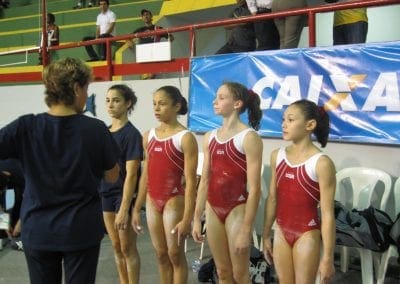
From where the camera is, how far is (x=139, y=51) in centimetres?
660

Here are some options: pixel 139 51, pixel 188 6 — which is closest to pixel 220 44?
pixel 188 6

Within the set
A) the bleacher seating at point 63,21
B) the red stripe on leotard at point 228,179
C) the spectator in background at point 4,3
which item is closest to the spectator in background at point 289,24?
the red stripe on leotard at point 228,179

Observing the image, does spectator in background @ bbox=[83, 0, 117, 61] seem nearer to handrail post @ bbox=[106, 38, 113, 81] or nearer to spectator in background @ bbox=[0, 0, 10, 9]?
handrail post @ bbox=[106, 38, 113, 81]

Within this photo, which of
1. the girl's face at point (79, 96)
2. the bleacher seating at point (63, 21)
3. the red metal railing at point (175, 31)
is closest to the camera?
the girl's face at point (79, 96)

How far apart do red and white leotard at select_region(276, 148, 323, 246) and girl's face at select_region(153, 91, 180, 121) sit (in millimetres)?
862

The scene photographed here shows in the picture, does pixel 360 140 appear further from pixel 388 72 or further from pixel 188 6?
pixel 188 6

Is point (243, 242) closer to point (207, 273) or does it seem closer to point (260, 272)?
point (260, 272)

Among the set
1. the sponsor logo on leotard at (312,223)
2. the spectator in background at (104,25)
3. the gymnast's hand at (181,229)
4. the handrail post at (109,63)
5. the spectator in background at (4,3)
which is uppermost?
the spectator in background at (4,3)

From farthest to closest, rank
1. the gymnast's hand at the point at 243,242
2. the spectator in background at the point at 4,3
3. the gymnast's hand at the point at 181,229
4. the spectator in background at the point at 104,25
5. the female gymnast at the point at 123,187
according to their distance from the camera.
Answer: the spectator in background at the point at 4,3, the spectator in background at the point at 104,25, the female gymnast at the point at 123,187, the gymnast's hand at the point at 181,229, the gymnast's hand at the point at 243,242

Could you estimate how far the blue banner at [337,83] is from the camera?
12.8 feet

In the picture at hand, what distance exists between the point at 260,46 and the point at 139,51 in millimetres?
1813

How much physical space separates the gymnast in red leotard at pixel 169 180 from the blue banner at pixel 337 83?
4.72 ft

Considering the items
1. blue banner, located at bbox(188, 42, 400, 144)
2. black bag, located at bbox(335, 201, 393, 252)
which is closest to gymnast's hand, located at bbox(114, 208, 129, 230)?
black bag, located at bbox(335, 201, 393, 252)

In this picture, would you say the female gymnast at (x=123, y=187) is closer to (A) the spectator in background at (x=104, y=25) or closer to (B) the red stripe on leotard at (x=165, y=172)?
(B) the red stripe on leotard at (x=165, y=172)
